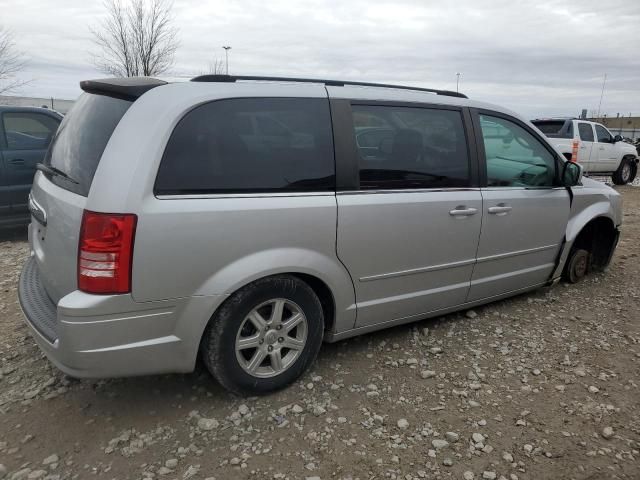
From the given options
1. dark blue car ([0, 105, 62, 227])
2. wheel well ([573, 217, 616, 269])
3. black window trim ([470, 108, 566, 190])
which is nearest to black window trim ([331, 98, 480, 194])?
black window trim ([470, 108, 566, 190])

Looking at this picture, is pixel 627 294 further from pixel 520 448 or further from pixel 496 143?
pixel 520 448

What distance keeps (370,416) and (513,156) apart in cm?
233

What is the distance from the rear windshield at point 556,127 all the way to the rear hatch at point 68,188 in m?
11.7

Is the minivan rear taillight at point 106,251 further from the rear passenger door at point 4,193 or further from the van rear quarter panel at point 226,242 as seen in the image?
the rear passenger door at point 4,193

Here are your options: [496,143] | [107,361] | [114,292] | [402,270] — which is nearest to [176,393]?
[107,361]

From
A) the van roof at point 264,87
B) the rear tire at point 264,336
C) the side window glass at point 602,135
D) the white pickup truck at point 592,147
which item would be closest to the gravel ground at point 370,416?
the rear tire at point 264,336

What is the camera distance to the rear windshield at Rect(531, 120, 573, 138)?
39.7ft

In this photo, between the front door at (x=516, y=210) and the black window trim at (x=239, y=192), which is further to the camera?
the front door at (x=516, y=210)

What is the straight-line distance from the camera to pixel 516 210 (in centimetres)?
371

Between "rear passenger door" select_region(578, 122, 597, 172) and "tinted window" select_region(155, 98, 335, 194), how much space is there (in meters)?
11.6

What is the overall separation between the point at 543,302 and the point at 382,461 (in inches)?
103

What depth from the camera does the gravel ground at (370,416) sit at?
234 centimetres

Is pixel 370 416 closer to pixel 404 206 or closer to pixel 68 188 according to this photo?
pixel 404 206

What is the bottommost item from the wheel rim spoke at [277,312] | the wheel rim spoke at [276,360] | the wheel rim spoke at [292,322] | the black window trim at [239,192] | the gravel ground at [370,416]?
the gravel ground at [370,416]
